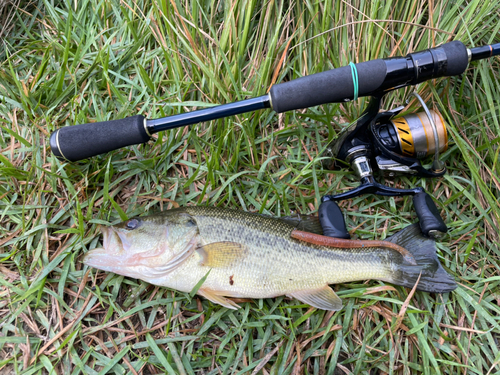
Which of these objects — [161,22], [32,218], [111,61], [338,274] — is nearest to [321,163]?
[338,274]

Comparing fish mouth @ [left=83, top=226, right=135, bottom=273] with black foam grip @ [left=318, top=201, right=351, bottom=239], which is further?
black foam grip @ [left=318, top=201, right=351, bottom=239]

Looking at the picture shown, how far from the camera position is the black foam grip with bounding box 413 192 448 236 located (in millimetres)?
2488

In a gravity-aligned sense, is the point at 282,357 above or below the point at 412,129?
below

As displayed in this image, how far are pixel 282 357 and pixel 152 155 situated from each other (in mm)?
2103

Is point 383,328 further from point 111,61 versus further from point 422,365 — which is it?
point 111,61

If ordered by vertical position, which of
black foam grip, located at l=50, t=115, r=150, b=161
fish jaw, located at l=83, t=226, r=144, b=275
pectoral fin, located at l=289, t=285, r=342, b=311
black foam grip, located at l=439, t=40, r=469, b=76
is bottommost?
pectoral fin, located at l=289, t=285, r=342, b=311

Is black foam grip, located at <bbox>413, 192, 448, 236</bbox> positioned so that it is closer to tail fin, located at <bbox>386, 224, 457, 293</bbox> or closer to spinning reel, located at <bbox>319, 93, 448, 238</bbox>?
spinning reel, located at <bbox>319, 93, 448, 238</bbox>

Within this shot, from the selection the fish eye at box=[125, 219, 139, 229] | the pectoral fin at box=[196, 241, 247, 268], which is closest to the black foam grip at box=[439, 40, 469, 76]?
the pectoral fin at box=[196, 241, 247, 268]

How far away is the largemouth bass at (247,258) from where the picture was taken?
7.86ft

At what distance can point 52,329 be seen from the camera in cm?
249

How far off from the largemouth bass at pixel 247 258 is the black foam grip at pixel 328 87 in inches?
39.0

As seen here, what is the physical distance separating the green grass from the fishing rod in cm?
29

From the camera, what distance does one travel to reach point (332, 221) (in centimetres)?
253

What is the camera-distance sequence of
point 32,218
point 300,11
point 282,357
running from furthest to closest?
1. point 300,11
2. point 32,218
3. point 282,357
